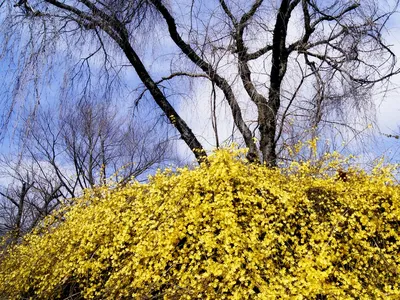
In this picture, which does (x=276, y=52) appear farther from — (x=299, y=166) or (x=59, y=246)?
(x=59, y=246)

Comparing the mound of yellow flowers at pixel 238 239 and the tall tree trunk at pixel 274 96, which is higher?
the tall tree trunk at pixel 274 96

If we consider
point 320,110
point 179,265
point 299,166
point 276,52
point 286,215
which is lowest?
point 179,265

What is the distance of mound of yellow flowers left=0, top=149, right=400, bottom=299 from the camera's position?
242cm

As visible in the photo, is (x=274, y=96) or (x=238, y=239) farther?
(x=274, y=96)

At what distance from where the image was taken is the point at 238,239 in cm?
244

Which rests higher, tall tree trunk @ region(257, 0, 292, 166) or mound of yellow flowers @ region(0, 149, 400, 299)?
tall tree trunk @ region(257, 0, 292, 166)

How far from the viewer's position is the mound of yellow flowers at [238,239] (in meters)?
2.42

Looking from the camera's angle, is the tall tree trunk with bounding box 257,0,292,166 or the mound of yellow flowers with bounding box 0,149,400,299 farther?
the tall tree trunk with bounding box 257,0,292,166

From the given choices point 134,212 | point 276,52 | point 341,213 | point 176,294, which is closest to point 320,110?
point 276,52

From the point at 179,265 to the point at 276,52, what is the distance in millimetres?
3343

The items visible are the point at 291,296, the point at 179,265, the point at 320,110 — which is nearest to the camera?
the point at 291,296

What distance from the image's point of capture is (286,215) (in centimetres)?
263

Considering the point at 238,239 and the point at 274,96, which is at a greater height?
the point at 274,96

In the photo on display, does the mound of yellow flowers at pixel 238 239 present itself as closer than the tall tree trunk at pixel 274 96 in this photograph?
Yes
